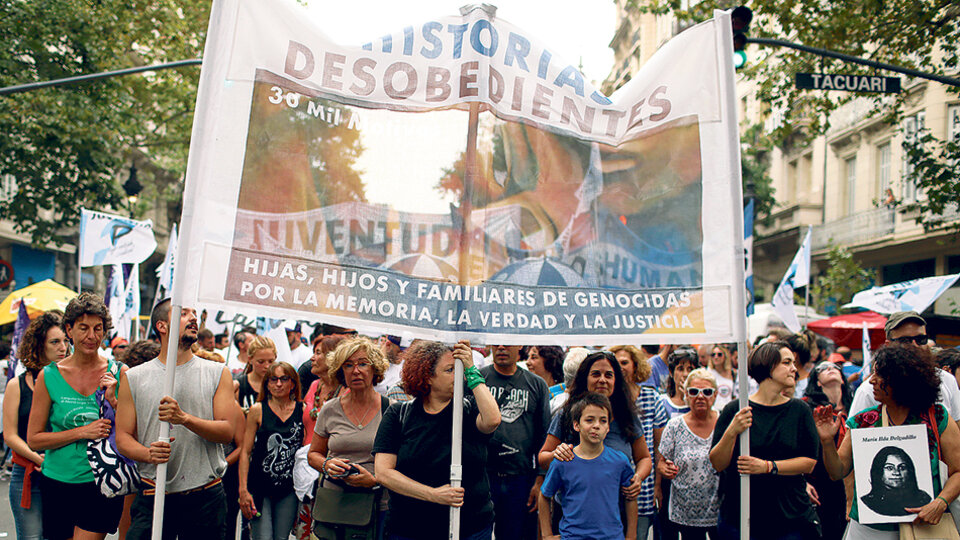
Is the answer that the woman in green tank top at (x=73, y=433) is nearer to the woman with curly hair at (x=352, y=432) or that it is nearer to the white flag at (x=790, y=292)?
the woman with curly hair at (x=352, y=432)

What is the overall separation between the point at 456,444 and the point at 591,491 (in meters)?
1.22

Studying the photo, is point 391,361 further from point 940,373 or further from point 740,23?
point 740,23

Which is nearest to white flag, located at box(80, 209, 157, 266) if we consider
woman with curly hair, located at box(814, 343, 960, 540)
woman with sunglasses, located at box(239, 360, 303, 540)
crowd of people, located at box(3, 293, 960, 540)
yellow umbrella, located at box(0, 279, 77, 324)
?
yellow umbrella, located at box(0, 279, 77, 324)

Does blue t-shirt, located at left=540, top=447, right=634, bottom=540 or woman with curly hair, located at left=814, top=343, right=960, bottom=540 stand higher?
woman with curly hair, located at left=814, top=343, right=960, bottom=540

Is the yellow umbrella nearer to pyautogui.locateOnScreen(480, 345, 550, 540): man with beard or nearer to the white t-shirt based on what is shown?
pyautogui.locateOnScreen(480, 345, 550, 540): man with beard

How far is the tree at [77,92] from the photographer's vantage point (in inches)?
756

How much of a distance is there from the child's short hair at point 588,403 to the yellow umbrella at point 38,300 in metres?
9.63

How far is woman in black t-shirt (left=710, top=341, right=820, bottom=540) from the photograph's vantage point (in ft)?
16.5

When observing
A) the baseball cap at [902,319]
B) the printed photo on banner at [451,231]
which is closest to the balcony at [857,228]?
the baseball cap at [902,319]

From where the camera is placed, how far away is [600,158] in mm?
4453

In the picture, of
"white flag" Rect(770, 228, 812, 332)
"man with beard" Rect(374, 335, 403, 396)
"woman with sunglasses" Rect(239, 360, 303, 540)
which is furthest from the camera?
"white flag" Rect(770, 228, 812, 332)

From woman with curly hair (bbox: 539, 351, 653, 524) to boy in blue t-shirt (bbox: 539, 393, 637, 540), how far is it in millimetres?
229

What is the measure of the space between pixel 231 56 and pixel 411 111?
908mm

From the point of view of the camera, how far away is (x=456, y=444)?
420 cm
